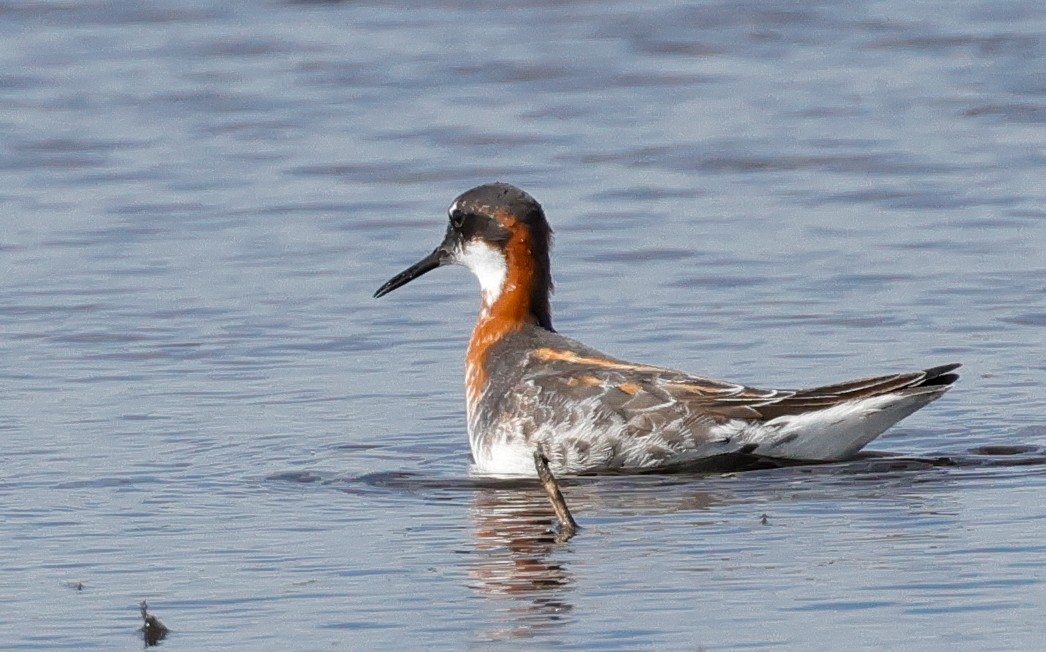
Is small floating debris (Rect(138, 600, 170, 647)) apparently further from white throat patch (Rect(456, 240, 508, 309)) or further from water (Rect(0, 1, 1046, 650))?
white throat patch (Rect(456, 240, 508, 309))

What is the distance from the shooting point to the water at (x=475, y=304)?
836 cm

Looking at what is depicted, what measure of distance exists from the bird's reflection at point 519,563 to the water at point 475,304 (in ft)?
0.08

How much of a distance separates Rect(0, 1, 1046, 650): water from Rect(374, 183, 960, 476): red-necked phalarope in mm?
205

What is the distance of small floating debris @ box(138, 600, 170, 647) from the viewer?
25.6 feet

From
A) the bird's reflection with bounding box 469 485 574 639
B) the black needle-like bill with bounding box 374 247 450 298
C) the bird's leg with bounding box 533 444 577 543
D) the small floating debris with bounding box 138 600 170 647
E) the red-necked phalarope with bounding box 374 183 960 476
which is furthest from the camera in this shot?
A: the black needle-like bill with bounding box 374 247 450 298

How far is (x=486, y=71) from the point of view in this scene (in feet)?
72.2

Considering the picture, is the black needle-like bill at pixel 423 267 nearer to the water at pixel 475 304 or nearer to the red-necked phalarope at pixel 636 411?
the water at pixel 475 304

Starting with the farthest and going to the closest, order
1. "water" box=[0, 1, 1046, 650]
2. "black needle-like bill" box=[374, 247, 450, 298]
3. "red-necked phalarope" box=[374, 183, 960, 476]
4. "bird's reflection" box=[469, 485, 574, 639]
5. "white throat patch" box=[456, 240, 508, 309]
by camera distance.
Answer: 1. "black needle-like bill" box=[374, 247, 450, 298]
2. "white throat patch" box=[456, 240, 508, 309]
3. "red-necked phalarope" box=[374, 183, 960, 476]
4. "water" box=[0, 1, 1046, 650]
5. "bird's reflection" box=[469, 485, 574, 639]

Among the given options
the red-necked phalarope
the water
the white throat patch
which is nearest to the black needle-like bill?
the white throat patch

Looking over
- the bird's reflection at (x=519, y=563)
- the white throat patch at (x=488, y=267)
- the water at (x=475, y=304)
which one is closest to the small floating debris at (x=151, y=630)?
the water at (x=475, y=304)

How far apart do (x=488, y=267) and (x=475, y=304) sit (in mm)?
2282

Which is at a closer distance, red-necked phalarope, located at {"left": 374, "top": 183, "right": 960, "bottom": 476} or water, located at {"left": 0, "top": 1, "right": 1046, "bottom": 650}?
water, located at {"left": 0, "top": 1, "right": 1046, "bottom": 650}

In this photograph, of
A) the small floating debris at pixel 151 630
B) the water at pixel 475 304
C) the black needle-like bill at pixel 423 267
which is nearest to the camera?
the small floating debris at pixel 151 630

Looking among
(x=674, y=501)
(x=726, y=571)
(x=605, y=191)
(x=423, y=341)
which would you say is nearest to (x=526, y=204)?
(x=423, y=341)
